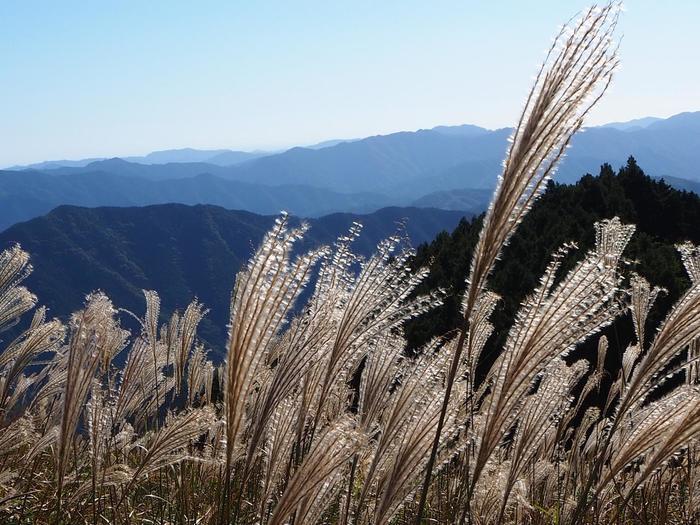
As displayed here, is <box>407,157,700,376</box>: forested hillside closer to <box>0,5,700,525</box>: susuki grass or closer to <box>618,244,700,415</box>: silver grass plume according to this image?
<box>0,5,700,525</box>: susuki grass

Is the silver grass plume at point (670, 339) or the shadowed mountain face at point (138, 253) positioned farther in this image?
the shadowed mountain face at point (138, 253)

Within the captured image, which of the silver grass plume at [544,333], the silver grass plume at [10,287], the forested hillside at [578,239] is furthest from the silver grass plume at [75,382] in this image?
the forested hillside at [578,239]

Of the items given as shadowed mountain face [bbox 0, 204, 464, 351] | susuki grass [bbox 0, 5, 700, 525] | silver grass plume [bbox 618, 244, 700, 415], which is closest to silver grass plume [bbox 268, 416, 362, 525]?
susuki grass [bbox 0, 5, 700, 525]

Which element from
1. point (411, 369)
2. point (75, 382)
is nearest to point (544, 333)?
point (411, 369)

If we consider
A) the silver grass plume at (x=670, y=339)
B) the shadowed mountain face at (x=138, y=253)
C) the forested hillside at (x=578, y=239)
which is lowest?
the shadowed mountain face at (x=138, y=253)

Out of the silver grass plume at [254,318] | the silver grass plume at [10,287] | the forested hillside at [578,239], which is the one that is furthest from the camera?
the forested hillside at [578,239]

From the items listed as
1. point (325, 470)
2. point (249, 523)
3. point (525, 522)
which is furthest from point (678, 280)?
point (325, 470)

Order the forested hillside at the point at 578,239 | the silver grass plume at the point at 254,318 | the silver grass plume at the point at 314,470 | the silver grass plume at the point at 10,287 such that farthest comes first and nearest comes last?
the forested hillside at the point at 578,239 → the silver grass plume at the point at 10,287 → the silver grass plume at the point at 314,470 → the silver grass plume at the point at 254,318

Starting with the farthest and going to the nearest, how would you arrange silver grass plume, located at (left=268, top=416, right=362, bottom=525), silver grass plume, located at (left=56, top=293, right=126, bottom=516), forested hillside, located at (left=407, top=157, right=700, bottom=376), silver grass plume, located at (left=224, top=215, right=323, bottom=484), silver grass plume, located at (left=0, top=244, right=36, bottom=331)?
forested hillside, located at (left=407, top=157, right=700, bottom=376)
silver grass plume, located at (left=0, top=244, right=36, bottom=331)
silver grass plume, located at (left=56, top=293, right=126, bottom=516)
silver grass plume, located at (left=268, top=416, right=362, bottom=525)
silver grass plume, located at (left=224, top=215, right=323, bottom=484)

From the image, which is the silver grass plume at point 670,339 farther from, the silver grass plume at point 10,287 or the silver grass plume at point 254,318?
the silver grass plume at point 10,287

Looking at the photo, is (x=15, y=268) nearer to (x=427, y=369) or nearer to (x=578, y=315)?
(x=427, y=369)

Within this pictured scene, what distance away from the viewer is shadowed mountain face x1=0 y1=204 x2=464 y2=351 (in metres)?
148

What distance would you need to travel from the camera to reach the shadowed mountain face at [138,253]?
14750cm

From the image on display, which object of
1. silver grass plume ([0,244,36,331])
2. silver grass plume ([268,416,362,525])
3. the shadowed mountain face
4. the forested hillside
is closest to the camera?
silver grass plume ([268,416,362,525])
